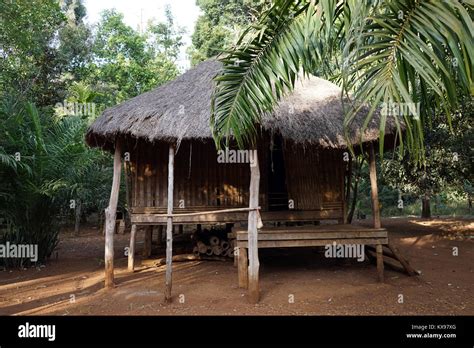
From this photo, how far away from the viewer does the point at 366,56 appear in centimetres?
269

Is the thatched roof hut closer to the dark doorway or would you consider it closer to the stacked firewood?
the dark doorway

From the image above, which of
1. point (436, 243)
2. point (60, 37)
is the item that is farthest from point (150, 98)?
point (60, 37)

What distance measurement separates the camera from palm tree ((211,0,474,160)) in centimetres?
240

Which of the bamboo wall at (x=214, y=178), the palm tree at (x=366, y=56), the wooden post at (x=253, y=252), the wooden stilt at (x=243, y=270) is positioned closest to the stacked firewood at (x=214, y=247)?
the bamboo wall at (x=214, y=178)

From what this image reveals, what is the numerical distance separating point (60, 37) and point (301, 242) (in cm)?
1444

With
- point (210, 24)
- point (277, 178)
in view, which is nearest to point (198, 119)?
point (277, 178)

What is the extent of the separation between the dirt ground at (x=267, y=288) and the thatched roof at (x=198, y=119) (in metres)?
2.48

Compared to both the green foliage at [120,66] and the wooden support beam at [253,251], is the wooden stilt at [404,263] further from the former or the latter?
the green foliage at [120,66]

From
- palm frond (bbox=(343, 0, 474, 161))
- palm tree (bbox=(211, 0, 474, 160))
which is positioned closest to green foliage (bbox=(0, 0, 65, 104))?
palm tree (bbox=(211, 0, 474, 160))

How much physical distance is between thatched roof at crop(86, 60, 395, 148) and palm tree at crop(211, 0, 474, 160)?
255 cm

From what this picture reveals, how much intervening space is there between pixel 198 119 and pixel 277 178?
397cm

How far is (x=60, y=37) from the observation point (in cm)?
1623

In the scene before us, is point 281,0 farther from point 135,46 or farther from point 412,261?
point 135,46

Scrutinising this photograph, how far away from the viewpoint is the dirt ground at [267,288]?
550 cm
